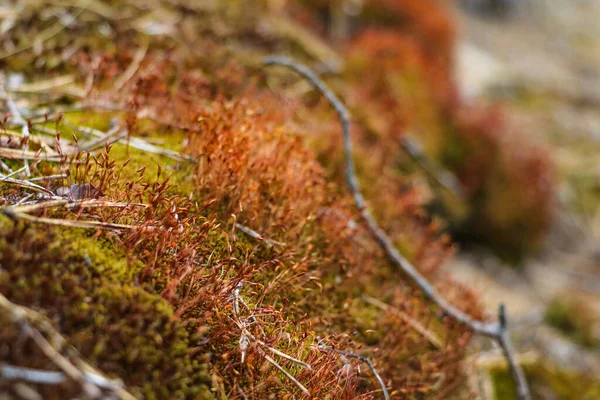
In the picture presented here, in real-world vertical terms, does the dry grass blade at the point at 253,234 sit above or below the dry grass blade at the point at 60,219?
below

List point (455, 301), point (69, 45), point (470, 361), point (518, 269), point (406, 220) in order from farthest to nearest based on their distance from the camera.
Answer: point (518, 269), point (406, 220), point (69, 45), point (455, 301), point (470, 361)

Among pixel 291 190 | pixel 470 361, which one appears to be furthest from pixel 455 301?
pixel 291 190

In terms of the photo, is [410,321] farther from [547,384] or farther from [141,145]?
[141,145]

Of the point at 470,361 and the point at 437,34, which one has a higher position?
the point at 437,34

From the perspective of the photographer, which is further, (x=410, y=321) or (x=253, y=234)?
(x=410, y=321)

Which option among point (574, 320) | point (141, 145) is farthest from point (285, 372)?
point (574, 320)

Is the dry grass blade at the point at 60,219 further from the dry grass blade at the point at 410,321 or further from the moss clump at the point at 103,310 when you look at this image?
the dry grass blade at the point at 410,321

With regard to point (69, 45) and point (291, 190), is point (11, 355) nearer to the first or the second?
point (291, 190)

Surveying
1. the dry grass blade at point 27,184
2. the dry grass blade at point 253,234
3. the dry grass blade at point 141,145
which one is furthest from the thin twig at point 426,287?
the dry grass blade at point 27,184
